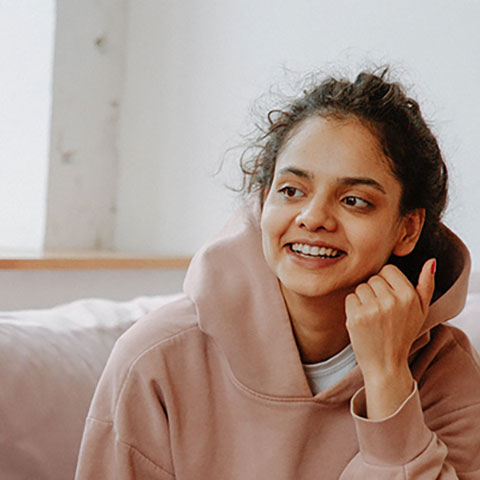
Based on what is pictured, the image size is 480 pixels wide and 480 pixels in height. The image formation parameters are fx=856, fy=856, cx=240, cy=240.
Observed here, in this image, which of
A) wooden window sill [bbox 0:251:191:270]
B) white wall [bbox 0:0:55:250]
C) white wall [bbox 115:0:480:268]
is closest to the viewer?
white wall [bbox 115:0:480:268]

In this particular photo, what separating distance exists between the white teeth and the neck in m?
0.12

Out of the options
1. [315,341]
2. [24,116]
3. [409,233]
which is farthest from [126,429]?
[24,116]

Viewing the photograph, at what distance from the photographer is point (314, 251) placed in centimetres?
129

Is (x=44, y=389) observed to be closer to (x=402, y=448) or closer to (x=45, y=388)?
(x=45, y=388)

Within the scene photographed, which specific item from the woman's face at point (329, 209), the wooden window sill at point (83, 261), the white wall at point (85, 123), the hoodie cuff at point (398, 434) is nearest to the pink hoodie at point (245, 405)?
the hoodie cuff at point (398, 434)

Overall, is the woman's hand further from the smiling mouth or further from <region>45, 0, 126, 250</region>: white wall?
<region>45, 0, 126, 250</region>: white wall

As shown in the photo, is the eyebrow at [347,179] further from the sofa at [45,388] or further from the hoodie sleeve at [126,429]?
the sofa at [45,388]

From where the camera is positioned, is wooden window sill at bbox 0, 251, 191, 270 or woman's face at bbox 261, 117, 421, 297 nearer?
woman's face at bbox 261, 117, 421, 297

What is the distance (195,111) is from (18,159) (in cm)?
62

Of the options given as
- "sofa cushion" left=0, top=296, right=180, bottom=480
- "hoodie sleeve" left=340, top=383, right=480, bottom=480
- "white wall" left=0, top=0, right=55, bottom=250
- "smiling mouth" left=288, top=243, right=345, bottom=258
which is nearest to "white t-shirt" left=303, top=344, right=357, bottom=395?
"hoodie sleeve" left=340, top=383, right=480, bottom=480

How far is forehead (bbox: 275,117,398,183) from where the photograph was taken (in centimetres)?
130

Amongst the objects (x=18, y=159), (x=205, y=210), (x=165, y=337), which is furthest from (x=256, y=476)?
(x=18, y=159)

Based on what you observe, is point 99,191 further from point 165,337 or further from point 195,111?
point 165,337

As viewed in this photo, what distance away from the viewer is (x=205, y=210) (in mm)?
2881
